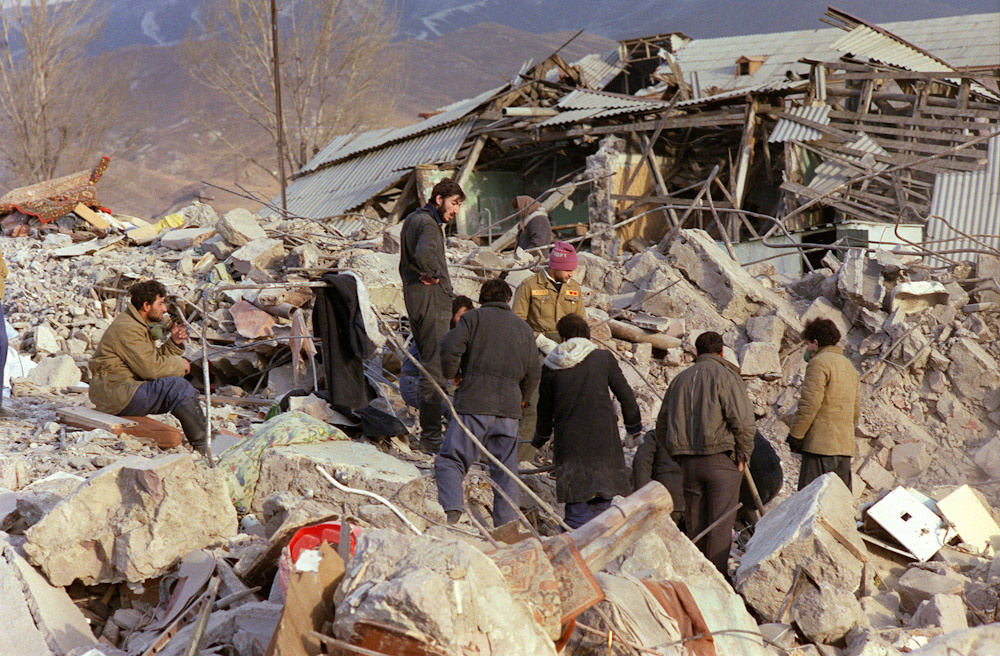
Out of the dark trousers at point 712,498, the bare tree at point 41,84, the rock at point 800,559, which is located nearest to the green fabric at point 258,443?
the dark trousers at point 712,498

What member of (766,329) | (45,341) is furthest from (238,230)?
(766,329)

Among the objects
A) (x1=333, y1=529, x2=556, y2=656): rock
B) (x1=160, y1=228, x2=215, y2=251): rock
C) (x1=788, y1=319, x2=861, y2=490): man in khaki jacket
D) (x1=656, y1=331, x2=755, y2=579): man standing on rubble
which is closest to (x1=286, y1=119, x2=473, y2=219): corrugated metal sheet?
(x1=160, y1=228, x2=215, y2=251): rock

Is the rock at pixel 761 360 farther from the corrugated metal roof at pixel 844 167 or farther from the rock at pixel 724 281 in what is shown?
the corrugated metal roof at pixel 844 167

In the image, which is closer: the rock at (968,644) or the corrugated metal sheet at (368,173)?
the rock at (968,644)

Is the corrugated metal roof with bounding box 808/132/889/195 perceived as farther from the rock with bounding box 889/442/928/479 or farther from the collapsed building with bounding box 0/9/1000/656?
the rock with bounding box 889/442/928/479

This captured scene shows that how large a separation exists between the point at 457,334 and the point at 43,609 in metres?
2.43

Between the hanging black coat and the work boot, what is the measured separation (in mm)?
1030

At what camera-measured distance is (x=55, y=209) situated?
13.2m

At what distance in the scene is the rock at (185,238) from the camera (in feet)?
36.3

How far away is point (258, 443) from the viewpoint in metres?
5.40

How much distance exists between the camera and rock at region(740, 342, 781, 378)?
27.9ft

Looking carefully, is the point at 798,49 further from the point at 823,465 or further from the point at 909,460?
the point at 823,465

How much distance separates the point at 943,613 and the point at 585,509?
198 cm

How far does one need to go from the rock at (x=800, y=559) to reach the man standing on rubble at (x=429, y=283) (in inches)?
93.0
